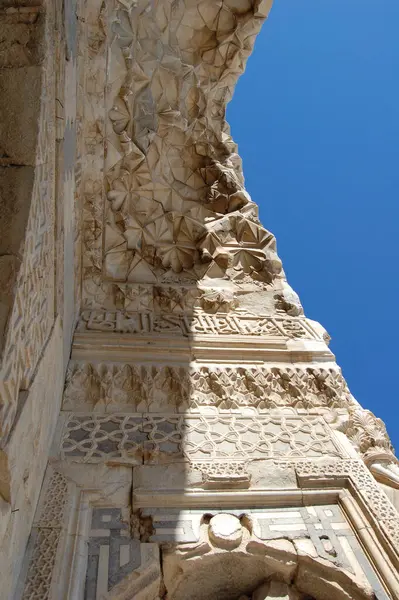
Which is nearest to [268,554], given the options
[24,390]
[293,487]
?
[293,487]

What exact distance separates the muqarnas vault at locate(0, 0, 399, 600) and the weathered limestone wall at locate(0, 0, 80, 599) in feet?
0.04

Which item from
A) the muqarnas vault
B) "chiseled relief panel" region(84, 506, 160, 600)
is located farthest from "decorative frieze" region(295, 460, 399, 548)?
"chiseled relief panel" region(84, 506, 160, 600)

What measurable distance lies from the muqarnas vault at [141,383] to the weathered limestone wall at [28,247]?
0.01 metres

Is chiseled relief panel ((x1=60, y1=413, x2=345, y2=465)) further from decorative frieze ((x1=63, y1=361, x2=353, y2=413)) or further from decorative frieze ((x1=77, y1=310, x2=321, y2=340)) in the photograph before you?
decorative frieze ((x1=77, y1=310, x2=321, y2=340))

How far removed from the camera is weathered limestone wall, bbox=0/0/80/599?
7.10 feet

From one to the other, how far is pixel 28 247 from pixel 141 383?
189 centimetres

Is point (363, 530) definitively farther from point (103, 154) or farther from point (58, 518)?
point (103, 154)

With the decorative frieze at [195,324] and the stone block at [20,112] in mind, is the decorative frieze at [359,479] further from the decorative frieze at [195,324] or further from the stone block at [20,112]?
the stone block at [20,112]

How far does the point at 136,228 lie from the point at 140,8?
2.52 m

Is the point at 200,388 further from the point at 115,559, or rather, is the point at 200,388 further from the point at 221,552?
the point at 115,559

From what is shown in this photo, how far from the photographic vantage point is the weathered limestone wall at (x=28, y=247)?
2.16 metres

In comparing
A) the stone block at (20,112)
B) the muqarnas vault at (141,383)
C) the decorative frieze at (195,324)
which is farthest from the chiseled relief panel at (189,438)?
the stone block at (20,112)

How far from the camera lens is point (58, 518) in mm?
2865

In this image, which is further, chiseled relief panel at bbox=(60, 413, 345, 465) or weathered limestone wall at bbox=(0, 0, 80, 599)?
chiseled relief panel at bbox=(60, 413, 345, 465)
